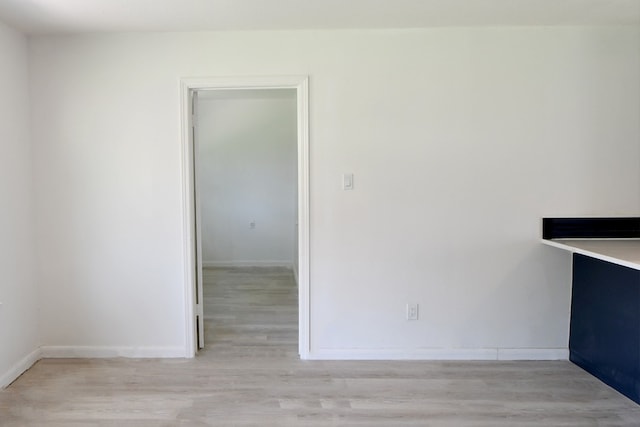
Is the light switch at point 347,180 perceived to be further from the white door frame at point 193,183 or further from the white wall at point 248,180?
the white wall at point 248,180

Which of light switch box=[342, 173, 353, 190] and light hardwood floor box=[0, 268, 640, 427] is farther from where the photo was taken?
light switch box=[342, 173, 353, 190]

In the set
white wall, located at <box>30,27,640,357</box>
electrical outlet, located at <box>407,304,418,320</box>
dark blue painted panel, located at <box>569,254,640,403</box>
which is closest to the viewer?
dark blue painted panel, located at <box>569,254,640,403</box>

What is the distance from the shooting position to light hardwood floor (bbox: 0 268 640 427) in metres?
2.23

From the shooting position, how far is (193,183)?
115 inches

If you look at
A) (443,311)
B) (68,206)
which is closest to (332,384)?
(443,311)

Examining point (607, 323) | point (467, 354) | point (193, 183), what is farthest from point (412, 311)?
point (193, 183)

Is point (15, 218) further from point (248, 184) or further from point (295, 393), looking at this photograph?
point (248, 184)

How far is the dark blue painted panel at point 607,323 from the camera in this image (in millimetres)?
2391

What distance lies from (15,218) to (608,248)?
3.65m

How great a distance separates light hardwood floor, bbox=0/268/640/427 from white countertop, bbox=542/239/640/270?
846mm

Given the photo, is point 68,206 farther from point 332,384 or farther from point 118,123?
point 332,384

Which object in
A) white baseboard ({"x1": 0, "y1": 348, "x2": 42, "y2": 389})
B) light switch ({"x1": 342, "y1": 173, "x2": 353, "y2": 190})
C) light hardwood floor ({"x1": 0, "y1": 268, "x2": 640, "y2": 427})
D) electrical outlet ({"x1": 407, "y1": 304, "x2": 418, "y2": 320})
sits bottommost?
light hardwood floor ({"x1": 0, "y1": 268, "x2": 640, "y2": 427})

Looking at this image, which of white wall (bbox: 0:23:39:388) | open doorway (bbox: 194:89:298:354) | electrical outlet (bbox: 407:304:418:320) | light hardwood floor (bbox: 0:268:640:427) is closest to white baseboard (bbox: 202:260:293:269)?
open doorway (bbox: 194:89:298:354)

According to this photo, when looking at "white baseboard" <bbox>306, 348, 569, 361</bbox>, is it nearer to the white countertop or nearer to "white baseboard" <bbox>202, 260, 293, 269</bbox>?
the white countertop
